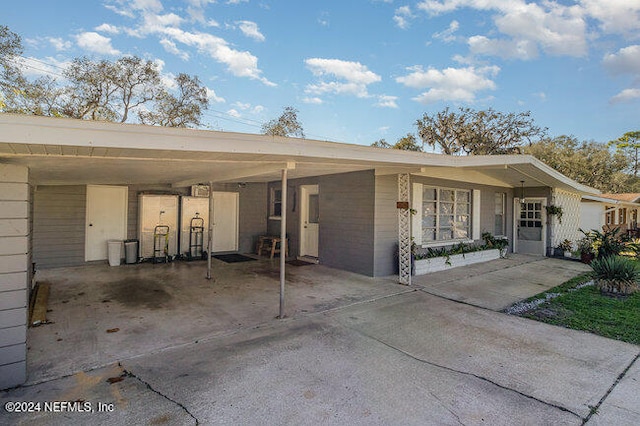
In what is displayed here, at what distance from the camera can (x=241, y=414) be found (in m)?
2.31

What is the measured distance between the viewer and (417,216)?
7559 millimetres

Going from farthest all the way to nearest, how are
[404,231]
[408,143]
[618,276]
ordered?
1. [408,143]
2. [404,231]
3. [618,276]

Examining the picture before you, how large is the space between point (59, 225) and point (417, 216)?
26.7 feet

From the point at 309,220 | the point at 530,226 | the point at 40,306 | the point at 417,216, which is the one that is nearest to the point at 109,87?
the point at 309,220

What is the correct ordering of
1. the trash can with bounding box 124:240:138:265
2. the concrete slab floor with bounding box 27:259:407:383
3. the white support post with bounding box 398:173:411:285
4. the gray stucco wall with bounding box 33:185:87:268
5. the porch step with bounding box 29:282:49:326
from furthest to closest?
the trash can with bounding box 124:240:138:265
the gray stucco wall with bounding box 33:185:87:268
the white support post with bounding box 398:173:411:285
the porch step with bounding box 29:282:49:326
the concrete slab floor with bounding box 27:259:407:383

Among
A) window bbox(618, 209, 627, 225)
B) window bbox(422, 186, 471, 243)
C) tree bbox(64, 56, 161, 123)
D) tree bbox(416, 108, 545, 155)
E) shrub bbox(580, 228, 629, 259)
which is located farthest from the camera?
tree bbox(416, 108, 545, 155)

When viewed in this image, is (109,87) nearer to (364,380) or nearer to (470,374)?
(364,380)

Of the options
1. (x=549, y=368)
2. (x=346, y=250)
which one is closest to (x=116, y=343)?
(x=549, y=368)

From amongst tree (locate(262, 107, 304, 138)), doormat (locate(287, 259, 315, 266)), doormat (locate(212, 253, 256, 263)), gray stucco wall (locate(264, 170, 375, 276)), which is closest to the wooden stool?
doormat (locate(212, 253, 256, 263))

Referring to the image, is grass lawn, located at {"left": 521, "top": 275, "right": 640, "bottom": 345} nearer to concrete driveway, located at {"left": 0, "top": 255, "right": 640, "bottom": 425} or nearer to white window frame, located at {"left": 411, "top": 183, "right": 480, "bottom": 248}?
concrete driveway, located at {"left": 0, "top": 255, "right": 640, "bottom": 425}

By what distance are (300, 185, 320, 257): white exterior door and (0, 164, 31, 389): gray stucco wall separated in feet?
21.0

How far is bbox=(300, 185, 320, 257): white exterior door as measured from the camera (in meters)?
8.78

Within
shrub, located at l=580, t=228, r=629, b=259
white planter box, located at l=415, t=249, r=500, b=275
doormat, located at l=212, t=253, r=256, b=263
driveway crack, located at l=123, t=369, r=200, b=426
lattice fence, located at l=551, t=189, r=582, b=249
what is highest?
lattice fence, located at l=551, t=189, r=582, b=249

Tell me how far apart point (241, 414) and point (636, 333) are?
15.5ft
